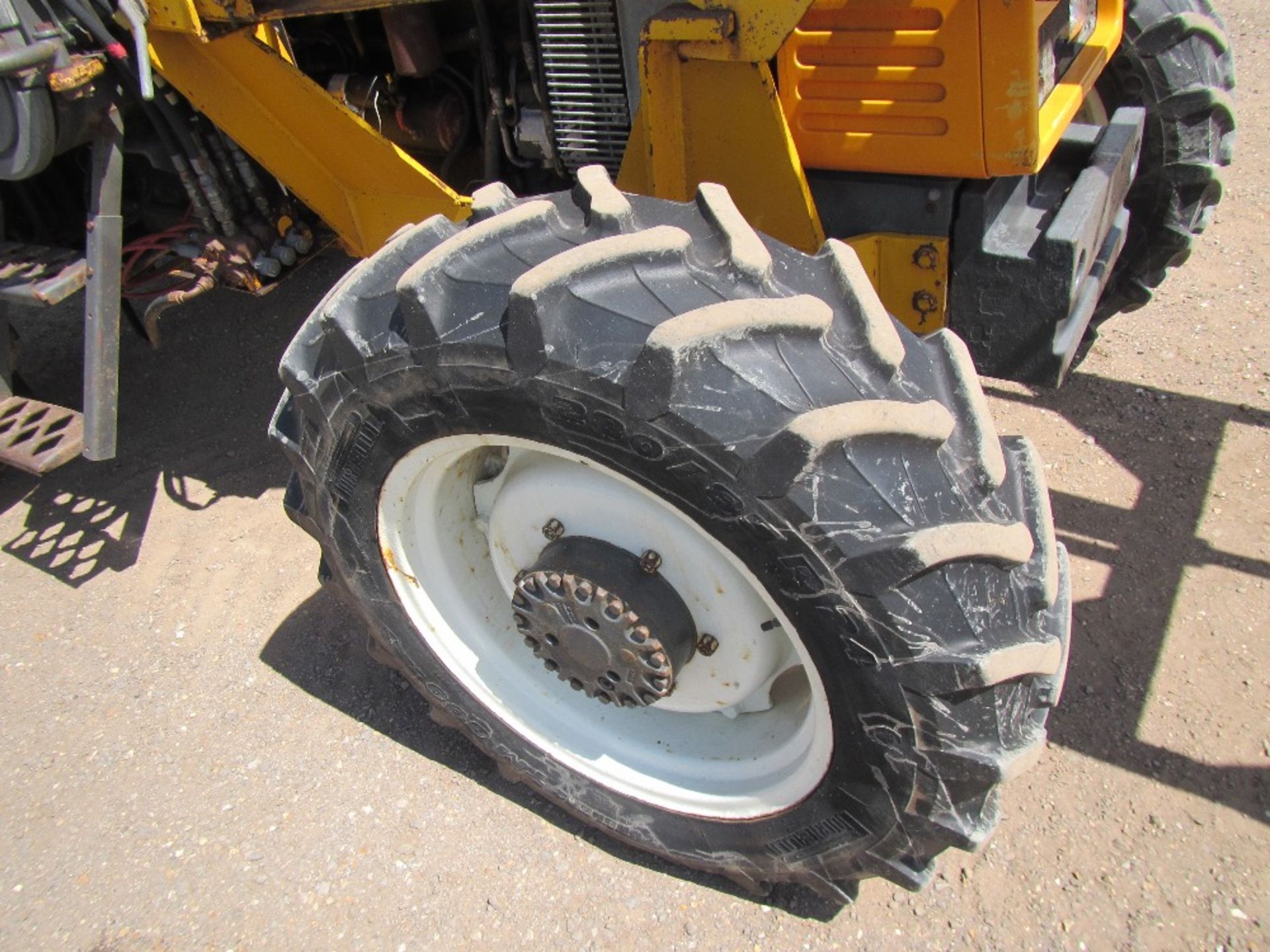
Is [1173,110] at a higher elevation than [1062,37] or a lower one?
lower

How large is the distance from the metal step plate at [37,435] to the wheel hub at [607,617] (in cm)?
153

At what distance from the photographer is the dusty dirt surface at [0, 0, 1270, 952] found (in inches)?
77.4

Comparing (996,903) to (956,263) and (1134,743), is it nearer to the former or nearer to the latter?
(1134,743)

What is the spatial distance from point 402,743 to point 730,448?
4.52 ft

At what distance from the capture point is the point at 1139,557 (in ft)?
8.70

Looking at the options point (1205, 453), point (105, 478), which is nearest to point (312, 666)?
point (105, 478)

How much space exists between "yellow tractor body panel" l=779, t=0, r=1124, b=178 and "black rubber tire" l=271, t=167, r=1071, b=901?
42cm

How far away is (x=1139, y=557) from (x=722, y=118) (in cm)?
172

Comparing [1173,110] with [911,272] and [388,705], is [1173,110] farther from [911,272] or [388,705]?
[388,705]

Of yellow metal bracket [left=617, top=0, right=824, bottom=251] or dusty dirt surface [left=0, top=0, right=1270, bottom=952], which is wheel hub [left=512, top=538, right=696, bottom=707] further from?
yellow metal bracket [left=617, top=0, right=824, bottom=251]

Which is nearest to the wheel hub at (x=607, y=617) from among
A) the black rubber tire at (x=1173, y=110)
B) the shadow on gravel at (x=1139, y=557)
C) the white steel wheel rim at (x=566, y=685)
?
the white steel wheel rim at (x=566, y=685)

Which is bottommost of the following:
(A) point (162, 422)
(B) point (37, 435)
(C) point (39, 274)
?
(A) point (162, 422)

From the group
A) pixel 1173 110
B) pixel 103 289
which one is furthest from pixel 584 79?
pixel 1173 110

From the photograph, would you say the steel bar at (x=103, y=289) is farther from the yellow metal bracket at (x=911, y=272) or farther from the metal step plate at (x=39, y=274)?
the yellow metal bracket at (x=911, y=272)
